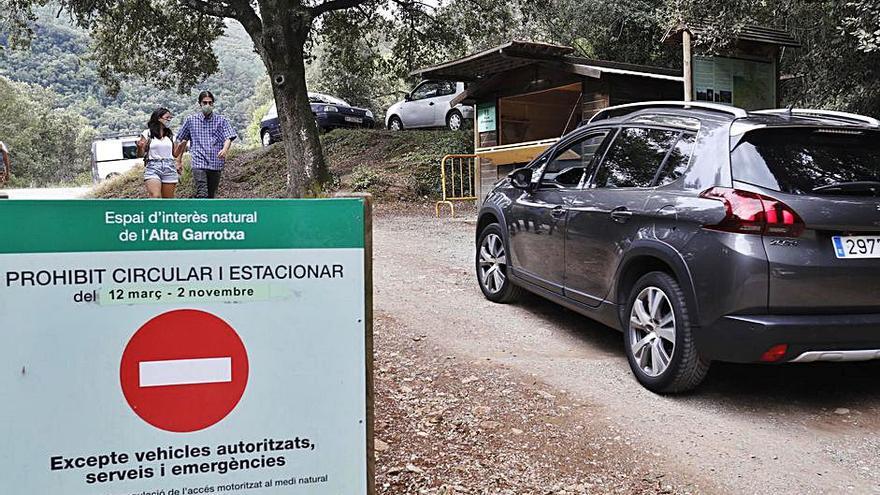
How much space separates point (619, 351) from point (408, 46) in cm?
1689

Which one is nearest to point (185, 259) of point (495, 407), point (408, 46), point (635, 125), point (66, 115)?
point (495, 407)

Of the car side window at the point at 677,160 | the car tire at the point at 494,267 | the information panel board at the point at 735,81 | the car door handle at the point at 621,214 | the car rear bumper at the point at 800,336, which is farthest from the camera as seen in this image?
the information panel board at the point at 735,81

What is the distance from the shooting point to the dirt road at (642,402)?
3.41 m

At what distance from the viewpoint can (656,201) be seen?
14.5 ft

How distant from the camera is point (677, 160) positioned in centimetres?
450

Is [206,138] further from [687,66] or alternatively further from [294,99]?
[294,99]

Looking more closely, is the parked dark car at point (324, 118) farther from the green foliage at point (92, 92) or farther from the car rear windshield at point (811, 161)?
the green foliage at point (92, 92)

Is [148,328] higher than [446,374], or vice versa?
[148,328]

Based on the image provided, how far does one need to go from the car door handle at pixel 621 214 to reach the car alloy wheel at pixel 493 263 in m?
1.81

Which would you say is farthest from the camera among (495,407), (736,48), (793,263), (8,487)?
(736,48)

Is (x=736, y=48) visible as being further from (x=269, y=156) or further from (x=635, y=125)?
(x=269, y=156)

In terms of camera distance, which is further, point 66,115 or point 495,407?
point 66,115

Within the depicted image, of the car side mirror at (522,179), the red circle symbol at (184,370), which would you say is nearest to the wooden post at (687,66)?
the car side mirror at (522,179)

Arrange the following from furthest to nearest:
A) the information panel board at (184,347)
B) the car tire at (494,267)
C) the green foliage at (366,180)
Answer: the green foliage at (366,180) < the car tire at (494,267) < the information panel board at (184,347)
